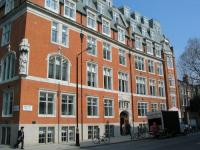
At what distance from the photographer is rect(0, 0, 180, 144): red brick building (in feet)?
83.1

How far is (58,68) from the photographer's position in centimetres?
2888

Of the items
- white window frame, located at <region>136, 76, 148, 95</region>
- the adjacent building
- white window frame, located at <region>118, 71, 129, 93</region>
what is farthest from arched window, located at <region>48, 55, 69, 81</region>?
the adjacent building

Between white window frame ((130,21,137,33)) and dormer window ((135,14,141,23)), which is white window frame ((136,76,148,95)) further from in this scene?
dormer window ((135,14,141,23))

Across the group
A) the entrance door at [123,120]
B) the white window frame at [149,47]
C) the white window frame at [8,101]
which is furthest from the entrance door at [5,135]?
the white window frame at [149,47]

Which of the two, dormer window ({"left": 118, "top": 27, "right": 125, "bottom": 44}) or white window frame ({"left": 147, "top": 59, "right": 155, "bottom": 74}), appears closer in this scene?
dormer window ({"left": 118, "top": 27, "right": 125, "bottom": 44})

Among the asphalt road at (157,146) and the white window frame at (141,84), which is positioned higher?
the white window frame at (141,84)

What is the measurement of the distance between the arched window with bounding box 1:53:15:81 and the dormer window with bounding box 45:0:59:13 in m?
6.79

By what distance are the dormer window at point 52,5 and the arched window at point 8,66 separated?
6792mm

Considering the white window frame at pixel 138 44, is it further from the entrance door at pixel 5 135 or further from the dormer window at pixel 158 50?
the entrance door at pixel 5 135

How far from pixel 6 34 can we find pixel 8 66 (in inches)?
169

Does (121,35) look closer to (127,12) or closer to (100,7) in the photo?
(100,7)

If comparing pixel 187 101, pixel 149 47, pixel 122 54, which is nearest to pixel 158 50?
pixel 149 47

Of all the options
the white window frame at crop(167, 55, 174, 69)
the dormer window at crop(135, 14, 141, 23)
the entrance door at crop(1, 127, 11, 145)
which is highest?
the dormer window at crop(135, 14, 141, 23)

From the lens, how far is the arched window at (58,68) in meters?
28.1
